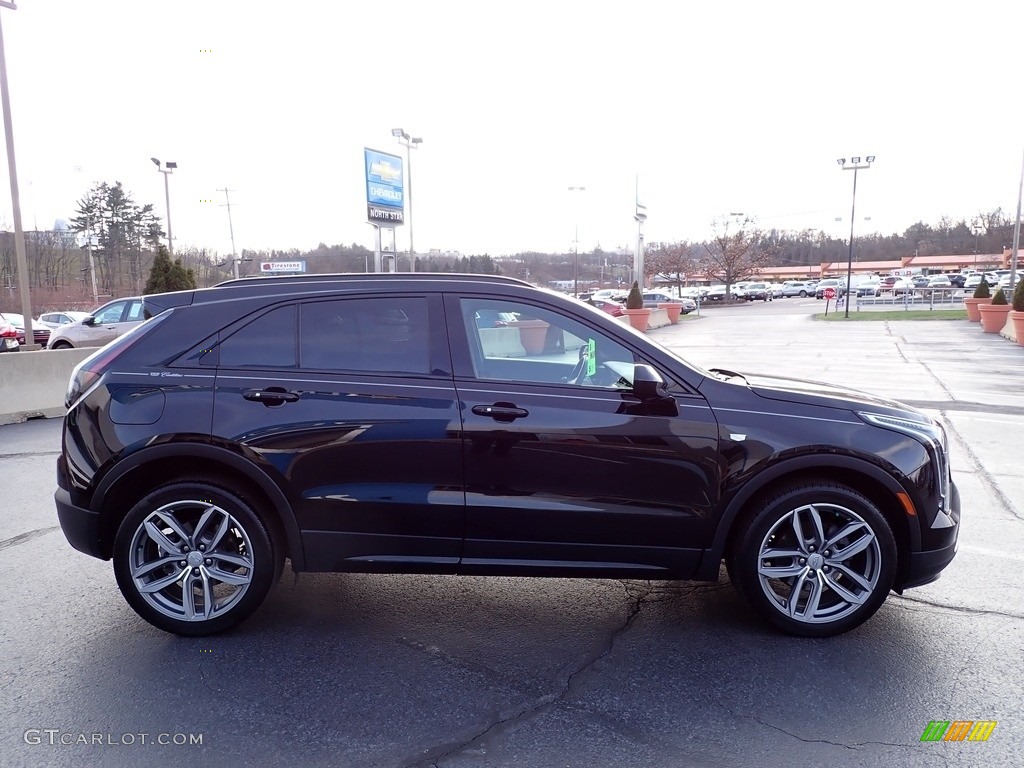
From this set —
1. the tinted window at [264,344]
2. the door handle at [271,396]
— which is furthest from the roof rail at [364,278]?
the door handle at [271,396]

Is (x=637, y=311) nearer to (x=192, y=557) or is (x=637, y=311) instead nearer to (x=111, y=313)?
→ (x=111, y=313)

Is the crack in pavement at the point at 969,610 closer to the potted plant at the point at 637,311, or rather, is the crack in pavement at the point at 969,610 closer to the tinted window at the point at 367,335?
the tinted window at the point at 367,335

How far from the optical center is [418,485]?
3598 millimetres

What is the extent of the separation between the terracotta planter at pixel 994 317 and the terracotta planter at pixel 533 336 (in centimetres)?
2606

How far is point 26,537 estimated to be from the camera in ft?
17.2

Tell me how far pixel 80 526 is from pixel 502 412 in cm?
231

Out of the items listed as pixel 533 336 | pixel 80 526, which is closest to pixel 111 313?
pixel 80 526

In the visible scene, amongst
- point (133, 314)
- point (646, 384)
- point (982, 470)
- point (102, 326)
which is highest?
point (646, 384)

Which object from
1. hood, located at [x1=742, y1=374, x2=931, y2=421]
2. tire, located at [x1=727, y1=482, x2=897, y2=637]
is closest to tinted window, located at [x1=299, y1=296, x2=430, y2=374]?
hood, located at [x1=742, y1=374, x2=931, y2=421]

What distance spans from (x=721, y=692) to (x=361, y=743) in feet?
5.23

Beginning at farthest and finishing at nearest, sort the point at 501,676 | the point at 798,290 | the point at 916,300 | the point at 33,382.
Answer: the point at 798,290 → the point at 916,300 → the point at 33,382 → the point at 501,676

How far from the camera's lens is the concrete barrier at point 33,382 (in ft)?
33.2

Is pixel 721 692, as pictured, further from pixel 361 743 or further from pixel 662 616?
pixel 361 743

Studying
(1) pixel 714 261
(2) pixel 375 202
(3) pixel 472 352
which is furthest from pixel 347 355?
(1) pixel 714 261
